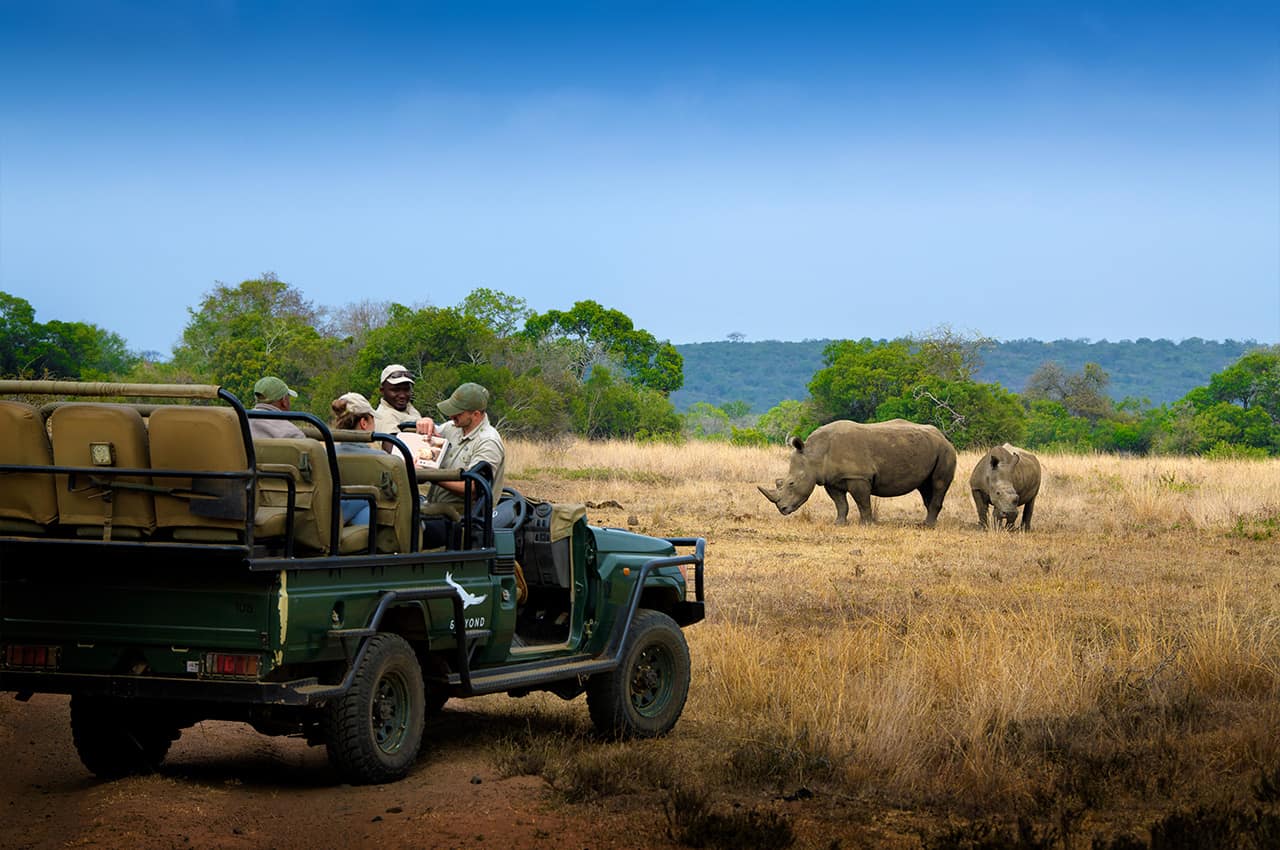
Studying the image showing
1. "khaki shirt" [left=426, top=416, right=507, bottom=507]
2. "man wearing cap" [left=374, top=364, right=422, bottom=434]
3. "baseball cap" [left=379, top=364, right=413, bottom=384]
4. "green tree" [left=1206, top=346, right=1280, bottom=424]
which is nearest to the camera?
"khaki shirt" [left=426, top=416, right=507, bottom=507]

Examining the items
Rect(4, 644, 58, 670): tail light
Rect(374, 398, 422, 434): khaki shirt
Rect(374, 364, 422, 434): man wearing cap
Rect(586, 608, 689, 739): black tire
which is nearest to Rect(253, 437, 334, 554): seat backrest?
Rect(4, 644, 58, 670): tail light

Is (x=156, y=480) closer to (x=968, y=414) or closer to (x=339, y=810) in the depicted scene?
(x=339, y=810)

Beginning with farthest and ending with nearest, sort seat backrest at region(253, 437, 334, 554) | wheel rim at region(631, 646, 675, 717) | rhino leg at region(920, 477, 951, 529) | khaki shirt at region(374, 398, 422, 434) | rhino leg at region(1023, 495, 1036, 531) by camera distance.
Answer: rhino leg at region(920, 477, 951, 529) → rhino leg at region(1023, 495, 1036, 531) → khaki shirt at region(374, 398, 422, 434) → wheel rim at region(631, 646, 675, 717) → seat backrest at region(253, 437, 334, 554)

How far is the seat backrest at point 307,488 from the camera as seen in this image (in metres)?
7.57

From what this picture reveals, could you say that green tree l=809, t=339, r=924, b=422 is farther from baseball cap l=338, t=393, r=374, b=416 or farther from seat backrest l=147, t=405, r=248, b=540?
seat backrest l=147, t=405, r=248, b=540

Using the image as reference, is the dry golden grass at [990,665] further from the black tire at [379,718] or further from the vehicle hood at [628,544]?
the black tire at [379,718]

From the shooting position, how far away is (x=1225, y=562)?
2009 cm

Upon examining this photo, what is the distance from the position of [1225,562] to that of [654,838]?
581 inches

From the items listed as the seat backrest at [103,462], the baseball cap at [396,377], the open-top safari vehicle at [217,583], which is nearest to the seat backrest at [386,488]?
the open-top safari vehicle at [217,583]

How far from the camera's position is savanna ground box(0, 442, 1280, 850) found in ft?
23.9

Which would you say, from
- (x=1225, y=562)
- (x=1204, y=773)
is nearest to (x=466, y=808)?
(x=1204, y=773)

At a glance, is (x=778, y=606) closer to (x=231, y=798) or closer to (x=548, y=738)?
(x=548, y=738)

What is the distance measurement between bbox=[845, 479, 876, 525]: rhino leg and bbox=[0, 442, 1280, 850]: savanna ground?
9.56 metres

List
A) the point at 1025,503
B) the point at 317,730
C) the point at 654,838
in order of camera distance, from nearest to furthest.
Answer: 1. the point at 654,838
2. the point at 317,730
3. the point at 1025,503
